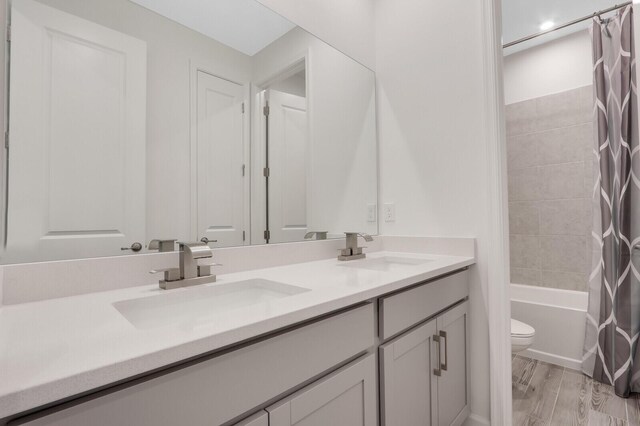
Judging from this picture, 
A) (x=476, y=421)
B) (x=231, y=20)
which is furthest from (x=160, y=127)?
(x=476, y=421)

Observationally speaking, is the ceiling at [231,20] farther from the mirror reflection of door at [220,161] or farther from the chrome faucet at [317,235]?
the chrome faucet at [317,235]

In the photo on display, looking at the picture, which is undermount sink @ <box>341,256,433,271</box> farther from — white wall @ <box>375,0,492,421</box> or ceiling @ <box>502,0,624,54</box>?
ceiling @ <box>502,0,624,54</box>

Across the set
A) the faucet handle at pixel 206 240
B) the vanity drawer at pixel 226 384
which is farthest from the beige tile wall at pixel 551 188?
the faucet handle at pixel 206 240

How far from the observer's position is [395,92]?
5.77 feet

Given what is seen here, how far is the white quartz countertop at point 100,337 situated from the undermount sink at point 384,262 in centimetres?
52

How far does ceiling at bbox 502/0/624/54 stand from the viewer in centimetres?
209

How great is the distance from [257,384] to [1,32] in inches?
39.4

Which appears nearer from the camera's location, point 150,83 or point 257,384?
point 257,384

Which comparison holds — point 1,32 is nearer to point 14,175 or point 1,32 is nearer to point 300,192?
point 14,175

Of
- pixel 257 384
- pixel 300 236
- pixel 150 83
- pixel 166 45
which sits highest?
pixel 166 45

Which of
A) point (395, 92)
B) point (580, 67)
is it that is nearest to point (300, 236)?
point (395, 92)

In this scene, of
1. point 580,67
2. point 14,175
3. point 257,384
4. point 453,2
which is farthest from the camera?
point 580,67

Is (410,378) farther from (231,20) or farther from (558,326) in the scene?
(558,326)

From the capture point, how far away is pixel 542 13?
221 cm
